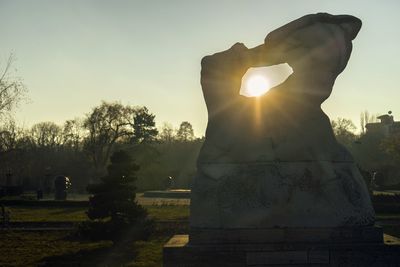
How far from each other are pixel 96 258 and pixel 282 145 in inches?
223

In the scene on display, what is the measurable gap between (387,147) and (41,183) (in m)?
36.1

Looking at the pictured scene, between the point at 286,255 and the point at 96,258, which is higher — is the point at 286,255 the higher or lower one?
the higher one

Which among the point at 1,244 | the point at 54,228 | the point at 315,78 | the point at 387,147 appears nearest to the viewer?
the point at 315,78

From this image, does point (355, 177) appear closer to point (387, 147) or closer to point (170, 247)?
point (170, 247)

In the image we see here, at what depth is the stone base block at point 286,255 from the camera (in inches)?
279

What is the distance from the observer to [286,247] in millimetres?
7148

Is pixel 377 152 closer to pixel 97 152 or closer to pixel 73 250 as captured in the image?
pixel 97 152

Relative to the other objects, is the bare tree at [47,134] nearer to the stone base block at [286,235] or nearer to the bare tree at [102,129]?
the bare tree at [102,129]

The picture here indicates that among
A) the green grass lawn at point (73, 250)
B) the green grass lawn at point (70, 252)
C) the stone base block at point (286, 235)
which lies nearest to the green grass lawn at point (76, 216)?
the green grass lawn at point (73, 250)

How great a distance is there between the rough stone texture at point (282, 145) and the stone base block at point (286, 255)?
1.36 feet

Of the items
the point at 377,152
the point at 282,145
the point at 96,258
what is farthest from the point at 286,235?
the point at 377,152

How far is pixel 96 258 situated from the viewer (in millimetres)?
11211

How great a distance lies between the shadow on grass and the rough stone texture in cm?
393

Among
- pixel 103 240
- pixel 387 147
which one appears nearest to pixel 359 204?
pixel 103 240
